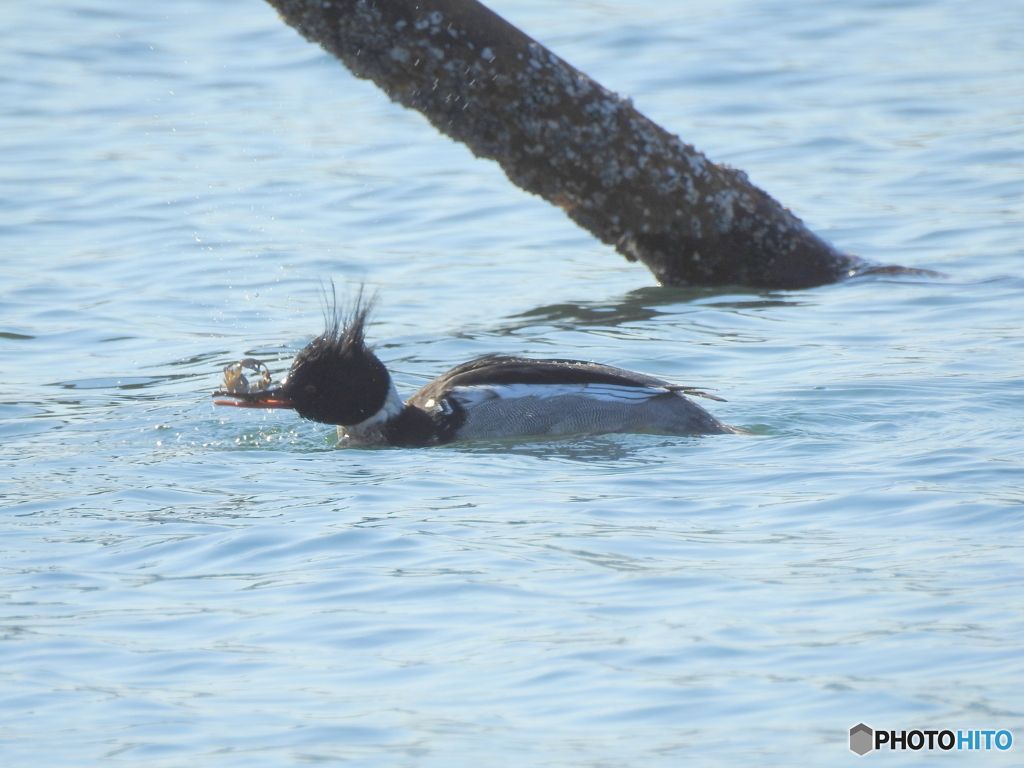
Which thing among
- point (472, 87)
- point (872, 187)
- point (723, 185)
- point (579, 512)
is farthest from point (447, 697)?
point (872, 187)

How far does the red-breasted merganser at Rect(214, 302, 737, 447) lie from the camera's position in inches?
301

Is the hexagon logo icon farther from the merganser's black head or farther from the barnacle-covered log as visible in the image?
the barnacle-covered log

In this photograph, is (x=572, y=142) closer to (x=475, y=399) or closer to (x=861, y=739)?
(x=475, y=399)

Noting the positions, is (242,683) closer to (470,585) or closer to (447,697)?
(447,697)

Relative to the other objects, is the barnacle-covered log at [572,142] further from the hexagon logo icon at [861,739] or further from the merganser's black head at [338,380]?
the hexagon logo icon at [861,739]

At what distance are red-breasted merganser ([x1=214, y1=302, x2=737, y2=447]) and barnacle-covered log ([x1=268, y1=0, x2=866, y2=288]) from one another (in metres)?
1.90

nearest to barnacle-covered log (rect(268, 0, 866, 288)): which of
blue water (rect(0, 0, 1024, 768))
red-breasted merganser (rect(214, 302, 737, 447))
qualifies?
blue water (rect(0, 0, 1024, 768))

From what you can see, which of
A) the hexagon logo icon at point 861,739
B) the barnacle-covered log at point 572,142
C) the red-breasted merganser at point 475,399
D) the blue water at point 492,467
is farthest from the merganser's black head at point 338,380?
the hexagon logo icon at point 861,739

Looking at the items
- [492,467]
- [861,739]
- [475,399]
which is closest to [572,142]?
[475,399]

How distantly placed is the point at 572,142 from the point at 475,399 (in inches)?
98.9

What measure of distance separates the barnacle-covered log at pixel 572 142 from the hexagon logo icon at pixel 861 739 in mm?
5972

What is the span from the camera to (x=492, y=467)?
707 centimetres

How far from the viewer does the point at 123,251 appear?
40.0ft

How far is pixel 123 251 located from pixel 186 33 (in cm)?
883
